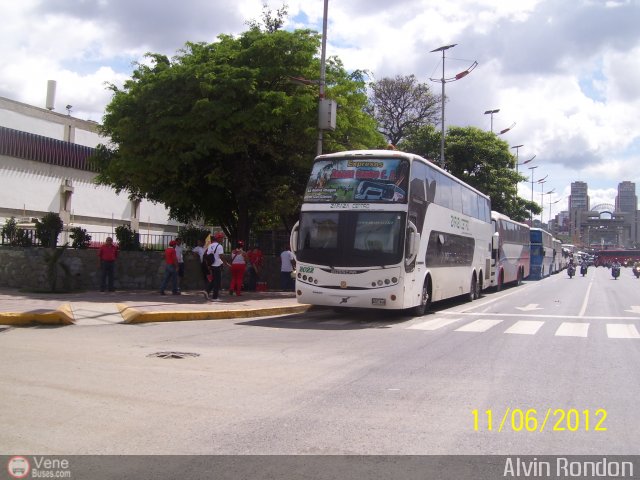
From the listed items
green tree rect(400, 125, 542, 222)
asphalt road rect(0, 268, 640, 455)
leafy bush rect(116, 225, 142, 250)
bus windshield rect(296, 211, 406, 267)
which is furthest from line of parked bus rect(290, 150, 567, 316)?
green tree rect(400, 125, 542, 222)

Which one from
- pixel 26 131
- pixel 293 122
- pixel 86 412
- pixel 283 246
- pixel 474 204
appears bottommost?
pixel 86 412

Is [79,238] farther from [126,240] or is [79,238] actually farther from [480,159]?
[480,159]

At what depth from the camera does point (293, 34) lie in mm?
21188

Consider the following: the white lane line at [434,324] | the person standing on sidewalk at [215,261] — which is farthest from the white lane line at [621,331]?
the person standing on sidewalk at [215,261]

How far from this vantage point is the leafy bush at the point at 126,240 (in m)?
21.1

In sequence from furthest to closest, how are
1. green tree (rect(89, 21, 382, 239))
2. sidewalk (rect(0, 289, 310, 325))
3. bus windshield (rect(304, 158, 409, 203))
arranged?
1. green tree (rect(89, 21, 382, 239))
2. bus windshield (rect(304, 158, 409, 203))
3. sidewalk (rect(0, 289, 310, 325))

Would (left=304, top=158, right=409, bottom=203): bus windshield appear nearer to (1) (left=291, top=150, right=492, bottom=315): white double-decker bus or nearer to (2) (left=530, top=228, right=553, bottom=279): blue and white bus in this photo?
(1) (left=291, top=150, right=492, bottom=315): white double-decker bus

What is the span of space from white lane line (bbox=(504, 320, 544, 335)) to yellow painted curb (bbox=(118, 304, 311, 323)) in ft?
19.8

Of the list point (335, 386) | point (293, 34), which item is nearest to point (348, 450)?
point (335, 386)

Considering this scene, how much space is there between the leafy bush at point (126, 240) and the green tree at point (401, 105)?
32.4 meters

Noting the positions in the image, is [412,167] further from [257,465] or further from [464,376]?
[257,465]

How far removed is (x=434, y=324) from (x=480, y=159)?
36.9 meters

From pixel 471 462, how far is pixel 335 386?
2.76 meters

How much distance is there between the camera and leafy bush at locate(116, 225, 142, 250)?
69.2 ft
